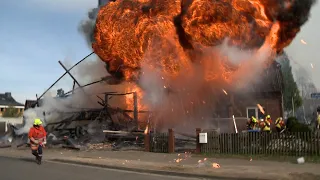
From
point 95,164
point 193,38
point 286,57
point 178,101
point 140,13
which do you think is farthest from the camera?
point 286,57

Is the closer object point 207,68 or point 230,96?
point 207,68

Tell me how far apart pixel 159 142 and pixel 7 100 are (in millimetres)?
63572

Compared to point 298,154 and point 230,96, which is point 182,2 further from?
point 298,154

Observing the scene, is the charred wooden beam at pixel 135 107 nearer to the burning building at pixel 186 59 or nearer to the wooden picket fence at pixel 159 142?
the burning building at pixel 186 59

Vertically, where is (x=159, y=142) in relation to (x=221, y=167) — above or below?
above

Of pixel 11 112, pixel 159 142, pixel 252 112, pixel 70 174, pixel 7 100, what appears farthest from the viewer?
pixel 7 100

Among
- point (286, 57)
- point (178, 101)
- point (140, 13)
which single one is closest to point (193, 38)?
point (140, 13)

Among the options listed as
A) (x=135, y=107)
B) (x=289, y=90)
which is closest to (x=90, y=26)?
(x=135, y=107)

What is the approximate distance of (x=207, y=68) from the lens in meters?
22.0

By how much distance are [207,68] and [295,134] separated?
887 cm

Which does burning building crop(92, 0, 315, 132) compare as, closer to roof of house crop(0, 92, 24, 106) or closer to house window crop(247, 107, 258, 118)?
house window crop(247, 107, 258, 118)

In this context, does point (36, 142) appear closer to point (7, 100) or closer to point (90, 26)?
point (90, 26)

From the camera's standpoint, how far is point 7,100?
7388 centimetres

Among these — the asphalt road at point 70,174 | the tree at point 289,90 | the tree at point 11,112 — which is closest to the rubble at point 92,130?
the asphalt road at point 70,174
